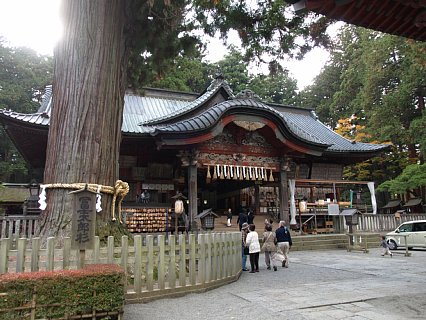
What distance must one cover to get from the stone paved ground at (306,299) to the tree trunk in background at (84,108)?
2.52 metres

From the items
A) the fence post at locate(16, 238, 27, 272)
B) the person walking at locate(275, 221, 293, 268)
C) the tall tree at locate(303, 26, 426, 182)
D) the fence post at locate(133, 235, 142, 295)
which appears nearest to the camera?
the fence post at locate(16, 238, 27, 272)

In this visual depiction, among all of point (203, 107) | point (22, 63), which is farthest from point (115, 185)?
point (22, 63)

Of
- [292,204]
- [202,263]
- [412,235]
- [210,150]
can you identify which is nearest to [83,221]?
[202,263]

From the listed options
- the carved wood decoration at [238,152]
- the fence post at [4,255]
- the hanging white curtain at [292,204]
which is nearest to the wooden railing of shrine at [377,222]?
the hanging white curtain at [292,204]

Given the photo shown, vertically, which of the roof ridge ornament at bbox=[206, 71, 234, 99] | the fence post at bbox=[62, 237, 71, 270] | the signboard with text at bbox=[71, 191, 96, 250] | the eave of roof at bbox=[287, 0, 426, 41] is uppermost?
the roof ridge ornament at bbox=[206, 71, 234, 99]

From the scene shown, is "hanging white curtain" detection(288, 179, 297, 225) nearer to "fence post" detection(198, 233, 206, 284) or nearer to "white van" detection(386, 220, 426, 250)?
"white van" detection(386, 220, 426, 250)

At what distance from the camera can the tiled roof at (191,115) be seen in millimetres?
13992

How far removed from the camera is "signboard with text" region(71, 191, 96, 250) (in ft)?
16.7

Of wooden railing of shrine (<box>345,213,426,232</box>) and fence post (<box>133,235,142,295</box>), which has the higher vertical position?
wooden railing of shrine (<box>345,213,426,232</box>)

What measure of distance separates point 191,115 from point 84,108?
10787 millimetres

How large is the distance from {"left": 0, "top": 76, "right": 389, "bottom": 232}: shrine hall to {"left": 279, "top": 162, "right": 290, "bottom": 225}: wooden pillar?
0.15ft

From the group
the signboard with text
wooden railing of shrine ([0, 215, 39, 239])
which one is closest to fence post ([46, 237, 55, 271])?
the signboard with text

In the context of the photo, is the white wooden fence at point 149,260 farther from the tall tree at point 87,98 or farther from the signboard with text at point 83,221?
the tall tree at point 87,98

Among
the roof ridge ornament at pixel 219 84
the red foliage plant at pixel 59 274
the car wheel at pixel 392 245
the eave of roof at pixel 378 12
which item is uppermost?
the roof ridge ornament at pixel 219 84
